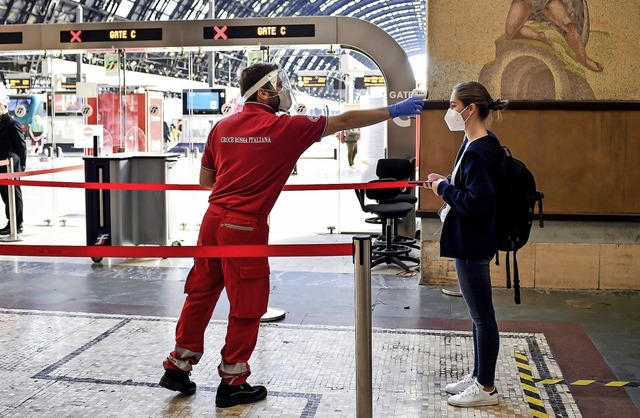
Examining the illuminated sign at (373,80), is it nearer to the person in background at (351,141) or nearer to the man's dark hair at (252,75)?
the person in background at (351,141)

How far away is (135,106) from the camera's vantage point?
17.7 meters

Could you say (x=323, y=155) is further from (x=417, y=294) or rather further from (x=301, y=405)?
(x=301, y=405)

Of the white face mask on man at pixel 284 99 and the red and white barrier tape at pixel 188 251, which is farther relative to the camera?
the white face mask on man at pixel 284 99

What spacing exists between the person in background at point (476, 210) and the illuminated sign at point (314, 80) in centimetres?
2036

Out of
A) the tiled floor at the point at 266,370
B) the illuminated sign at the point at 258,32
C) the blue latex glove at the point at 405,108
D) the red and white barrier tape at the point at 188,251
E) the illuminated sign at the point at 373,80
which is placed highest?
the illuminated sign at the point at 373,80

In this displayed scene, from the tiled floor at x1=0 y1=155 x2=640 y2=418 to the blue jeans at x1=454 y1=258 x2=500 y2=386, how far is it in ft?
1.06

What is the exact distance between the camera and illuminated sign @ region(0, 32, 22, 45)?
962 cm

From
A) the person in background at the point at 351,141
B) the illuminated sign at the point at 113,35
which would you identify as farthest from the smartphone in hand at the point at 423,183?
the person in background at the point at 351,141

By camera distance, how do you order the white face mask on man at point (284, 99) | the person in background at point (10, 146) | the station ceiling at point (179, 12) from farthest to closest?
the station ceiling at point (179, 12), the person in background at point (10, 146), the white face mask on man at point (284, 99)

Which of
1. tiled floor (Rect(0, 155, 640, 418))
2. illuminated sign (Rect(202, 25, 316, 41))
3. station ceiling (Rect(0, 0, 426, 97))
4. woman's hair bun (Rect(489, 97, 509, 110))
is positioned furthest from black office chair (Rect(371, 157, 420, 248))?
station ceiling (Rect(0, 0, 426, 97))

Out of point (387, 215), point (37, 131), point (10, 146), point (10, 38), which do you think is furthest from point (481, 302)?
point (37, 131)

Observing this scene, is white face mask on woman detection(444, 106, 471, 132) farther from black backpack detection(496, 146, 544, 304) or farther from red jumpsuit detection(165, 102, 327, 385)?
red jumpsuit detection(165, 102, 327, 385)

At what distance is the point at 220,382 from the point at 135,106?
14432 millimetres

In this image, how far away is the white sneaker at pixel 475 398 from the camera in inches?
151
